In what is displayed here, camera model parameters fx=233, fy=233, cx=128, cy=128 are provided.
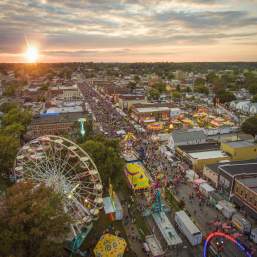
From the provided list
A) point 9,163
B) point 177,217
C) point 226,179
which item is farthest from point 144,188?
point 9,163

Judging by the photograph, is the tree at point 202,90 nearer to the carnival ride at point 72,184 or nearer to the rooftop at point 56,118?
the rooftop at point 56,118

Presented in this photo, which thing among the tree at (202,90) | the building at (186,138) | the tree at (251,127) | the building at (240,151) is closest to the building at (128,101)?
the building at (186,138)

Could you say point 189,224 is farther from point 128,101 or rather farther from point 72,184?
point 128,101

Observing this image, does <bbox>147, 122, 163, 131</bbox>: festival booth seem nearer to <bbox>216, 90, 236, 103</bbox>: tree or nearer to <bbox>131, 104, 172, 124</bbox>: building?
<bbox>131, 104, 172, 124</bbox>: building

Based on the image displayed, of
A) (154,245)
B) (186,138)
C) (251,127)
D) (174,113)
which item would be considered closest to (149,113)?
(174,113)

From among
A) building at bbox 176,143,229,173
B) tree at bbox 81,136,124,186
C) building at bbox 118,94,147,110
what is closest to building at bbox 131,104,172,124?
building at bbox 118,94,147,110

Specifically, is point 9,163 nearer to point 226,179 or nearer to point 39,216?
point 39,216
